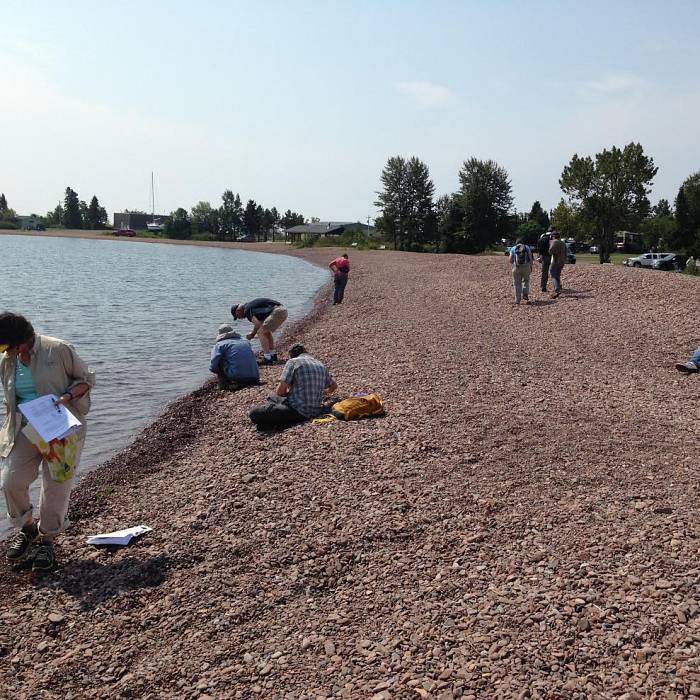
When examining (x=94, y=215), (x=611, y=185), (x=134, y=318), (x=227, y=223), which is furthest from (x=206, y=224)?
(x=134, y=318)

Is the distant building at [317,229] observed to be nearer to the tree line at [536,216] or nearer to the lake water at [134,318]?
the tree line at [536,216]

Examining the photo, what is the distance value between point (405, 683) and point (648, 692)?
1.29 m

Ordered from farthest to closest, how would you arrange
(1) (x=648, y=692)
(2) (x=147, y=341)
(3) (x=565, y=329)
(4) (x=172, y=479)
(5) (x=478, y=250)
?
(5) (x=478, y=250)
(2) (x=147, y=341)
(3) (x=565, y=329)
(4) (x=172, y=479)
(1) (x=648, y=692)

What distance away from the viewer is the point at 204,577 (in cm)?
532

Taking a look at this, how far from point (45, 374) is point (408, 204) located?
7957 cm

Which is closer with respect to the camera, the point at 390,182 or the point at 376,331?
the point at 376,331

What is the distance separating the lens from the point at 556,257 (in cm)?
1988

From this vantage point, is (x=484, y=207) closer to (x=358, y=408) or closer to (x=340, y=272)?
(x=340, y=272)

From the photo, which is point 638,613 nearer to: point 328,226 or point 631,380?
point 631,380

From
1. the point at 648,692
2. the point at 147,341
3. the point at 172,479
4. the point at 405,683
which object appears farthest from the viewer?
the point at 147,341

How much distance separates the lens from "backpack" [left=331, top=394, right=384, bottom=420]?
28.5 ft

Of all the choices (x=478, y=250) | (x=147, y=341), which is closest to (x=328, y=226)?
(x=478, y=250)

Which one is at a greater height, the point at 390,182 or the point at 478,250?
Answer: the point at 390,182

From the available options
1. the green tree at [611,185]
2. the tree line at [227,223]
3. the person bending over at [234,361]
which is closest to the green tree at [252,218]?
the tree line at [227,223]
